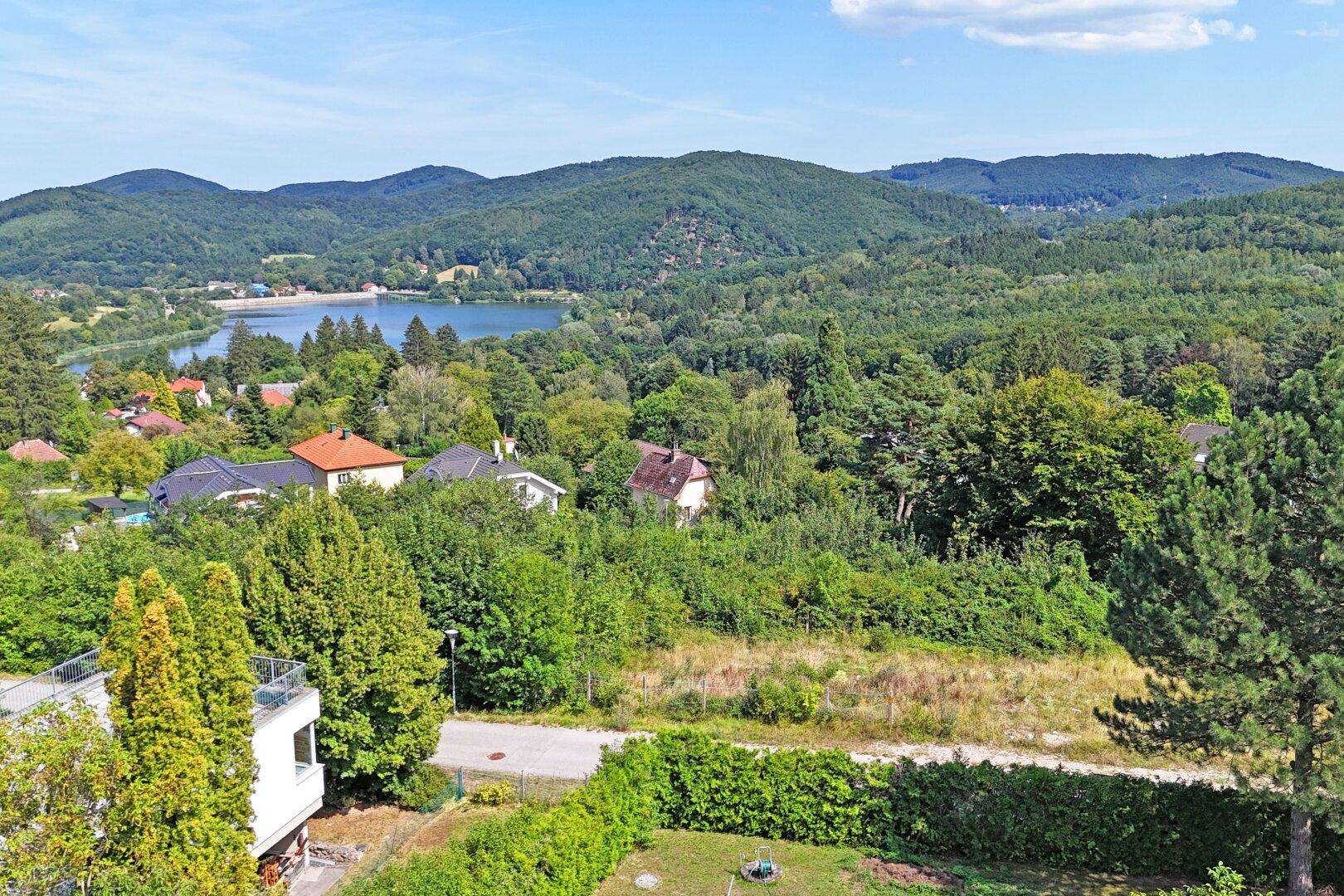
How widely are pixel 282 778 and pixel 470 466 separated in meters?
31.2

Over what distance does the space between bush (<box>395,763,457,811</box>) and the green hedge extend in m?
4.34

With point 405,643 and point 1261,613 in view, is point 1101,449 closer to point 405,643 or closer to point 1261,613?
point 1261,613

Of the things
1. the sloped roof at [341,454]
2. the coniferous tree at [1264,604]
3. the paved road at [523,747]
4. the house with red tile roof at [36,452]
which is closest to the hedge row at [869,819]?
the coniferous tree at [1264,604]

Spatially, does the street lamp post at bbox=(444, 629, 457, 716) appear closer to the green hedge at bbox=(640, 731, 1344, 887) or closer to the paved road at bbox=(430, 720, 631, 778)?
the paved road at bbox=(430, 720, 631, 778)

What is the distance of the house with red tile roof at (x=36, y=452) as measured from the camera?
55844 millimetres

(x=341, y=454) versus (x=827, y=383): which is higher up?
(x=827, y=383)

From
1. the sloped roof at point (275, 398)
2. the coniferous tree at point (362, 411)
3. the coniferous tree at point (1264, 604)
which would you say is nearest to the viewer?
the coniferous tree at point (1264, 604)

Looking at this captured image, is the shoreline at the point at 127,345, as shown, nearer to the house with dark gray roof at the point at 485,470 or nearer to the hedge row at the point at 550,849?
the house with dark gray roof at the point at 485,470

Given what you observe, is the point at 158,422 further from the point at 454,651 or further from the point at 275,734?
the point at 275,734

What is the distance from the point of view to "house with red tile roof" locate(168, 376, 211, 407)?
81.4 meters

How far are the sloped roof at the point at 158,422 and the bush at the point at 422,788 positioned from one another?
55927 mm

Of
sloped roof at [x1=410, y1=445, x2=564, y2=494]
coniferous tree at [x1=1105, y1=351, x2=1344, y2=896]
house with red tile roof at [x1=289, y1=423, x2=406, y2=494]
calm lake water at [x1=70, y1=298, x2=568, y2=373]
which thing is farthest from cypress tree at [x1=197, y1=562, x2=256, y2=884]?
calm lake water at [x1=70, y1=298, x2=568, y2=373]

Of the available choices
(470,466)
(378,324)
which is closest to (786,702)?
(470,466)

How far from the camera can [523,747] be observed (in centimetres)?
1819
